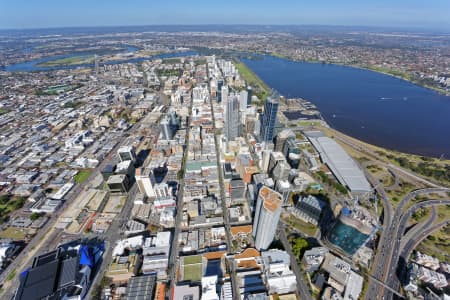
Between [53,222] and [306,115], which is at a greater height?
[306,115]

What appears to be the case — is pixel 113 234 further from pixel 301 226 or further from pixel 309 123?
pixel 309 123

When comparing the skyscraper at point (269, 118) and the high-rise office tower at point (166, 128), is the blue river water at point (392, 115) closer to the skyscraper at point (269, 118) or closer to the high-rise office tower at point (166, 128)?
the skyscraper at point (269, 118)

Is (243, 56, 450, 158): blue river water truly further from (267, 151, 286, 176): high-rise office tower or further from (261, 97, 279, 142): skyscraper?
(267, 151, 286, 176): high-rise office tower

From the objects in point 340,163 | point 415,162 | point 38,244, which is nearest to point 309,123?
point 340,163

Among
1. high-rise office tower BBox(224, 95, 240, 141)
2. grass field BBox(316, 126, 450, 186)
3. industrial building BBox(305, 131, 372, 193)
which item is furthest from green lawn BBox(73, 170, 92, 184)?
grass field BBox(316, 126, 450, 186)

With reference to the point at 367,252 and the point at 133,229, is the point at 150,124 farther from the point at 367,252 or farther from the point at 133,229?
the point at 367,252

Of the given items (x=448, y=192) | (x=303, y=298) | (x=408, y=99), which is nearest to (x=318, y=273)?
(x=303, y=298)
